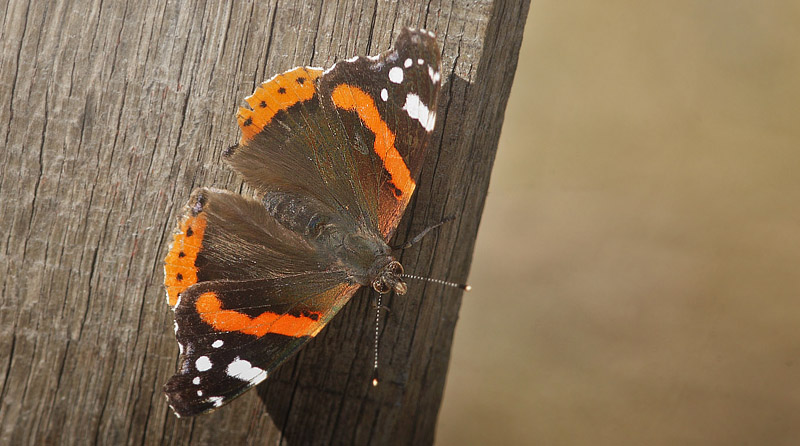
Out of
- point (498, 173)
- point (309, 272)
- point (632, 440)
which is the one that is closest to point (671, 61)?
point (498, 173)

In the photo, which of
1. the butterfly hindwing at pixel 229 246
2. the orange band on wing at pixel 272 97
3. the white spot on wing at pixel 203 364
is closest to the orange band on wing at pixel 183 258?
the butterfly hindwing at pixel 229 246

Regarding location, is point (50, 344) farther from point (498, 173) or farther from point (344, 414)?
point (498, 173)

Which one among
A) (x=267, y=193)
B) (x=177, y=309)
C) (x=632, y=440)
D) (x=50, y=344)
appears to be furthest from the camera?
(x=632, y=440)

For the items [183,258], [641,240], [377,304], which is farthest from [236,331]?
[641,240]

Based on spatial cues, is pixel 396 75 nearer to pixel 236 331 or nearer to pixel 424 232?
pixel 424 232

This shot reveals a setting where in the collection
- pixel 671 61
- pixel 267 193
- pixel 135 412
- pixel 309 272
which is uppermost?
pixel 671 61

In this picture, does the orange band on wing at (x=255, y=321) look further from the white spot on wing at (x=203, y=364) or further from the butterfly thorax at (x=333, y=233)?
the butterfly thorax at (x=333, y=233)
